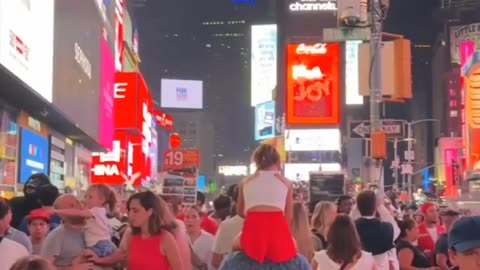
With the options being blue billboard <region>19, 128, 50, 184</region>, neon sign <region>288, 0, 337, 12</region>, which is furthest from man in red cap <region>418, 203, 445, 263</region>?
neon sign <region>288, 0, 337, 12</region>

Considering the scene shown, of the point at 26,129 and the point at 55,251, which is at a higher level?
the point at 26,129

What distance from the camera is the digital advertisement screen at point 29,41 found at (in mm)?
13500

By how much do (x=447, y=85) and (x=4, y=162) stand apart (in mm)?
112516

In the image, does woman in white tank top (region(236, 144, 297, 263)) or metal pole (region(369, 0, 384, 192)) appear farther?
metal pole (region(369, 0, 384, 192))

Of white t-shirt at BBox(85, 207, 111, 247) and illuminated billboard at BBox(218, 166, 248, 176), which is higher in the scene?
illuminated billboard at BBox(218, 166, 248, 176)

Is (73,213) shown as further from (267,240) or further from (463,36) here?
(463,36)

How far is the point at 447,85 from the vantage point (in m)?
123

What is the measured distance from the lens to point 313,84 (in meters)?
49.7

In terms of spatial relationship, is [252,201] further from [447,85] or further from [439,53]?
[439,53]

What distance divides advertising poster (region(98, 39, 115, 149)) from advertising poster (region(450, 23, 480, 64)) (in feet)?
179

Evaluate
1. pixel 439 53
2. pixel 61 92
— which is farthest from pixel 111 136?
pixel 439 53

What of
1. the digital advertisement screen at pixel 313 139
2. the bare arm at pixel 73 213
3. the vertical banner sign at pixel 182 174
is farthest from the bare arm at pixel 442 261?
the digital advertisement screen at pixel 313 139

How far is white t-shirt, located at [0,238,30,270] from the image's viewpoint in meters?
5.66

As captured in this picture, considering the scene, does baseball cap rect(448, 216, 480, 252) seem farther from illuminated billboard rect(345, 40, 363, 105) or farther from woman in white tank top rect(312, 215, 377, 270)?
illuminated billboard rect(345, 40, 363, 105)
